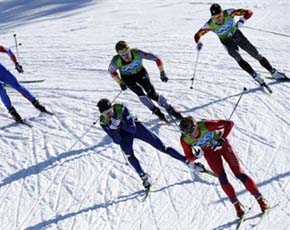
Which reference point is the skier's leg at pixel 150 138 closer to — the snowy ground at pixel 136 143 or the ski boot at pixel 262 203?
the snowy ground at pixel 136 143

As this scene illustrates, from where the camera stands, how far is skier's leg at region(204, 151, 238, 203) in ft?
23.8

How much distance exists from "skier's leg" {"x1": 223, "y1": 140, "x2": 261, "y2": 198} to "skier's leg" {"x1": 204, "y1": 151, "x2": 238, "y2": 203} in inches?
4.8

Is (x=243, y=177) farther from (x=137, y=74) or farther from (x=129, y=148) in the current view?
(x=137, y=74)

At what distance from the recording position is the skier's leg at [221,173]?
7.26 meters

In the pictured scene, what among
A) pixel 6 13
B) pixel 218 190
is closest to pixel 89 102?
pixel 218 190

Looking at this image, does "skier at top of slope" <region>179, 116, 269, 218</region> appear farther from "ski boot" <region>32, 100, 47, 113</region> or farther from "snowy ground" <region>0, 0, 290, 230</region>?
"ski boot" <region>32, 100, 47, 113</region>

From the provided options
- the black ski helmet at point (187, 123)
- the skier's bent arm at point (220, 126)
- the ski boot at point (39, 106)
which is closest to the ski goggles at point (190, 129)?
the black ski helmet at point (187, 123)

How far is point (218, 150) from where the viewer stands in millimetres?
7336

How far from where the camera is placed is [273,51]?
13.7 metres

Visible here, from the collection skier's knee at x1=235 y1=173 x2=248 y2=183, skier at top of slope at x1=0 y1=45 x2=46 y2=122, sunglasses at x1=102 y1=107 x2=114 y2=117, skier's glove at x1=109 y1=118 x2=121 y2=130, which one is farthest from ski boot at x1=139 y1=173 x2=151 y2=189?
skier at top of slope at x1=0 y1=45 x2=46 y2=122

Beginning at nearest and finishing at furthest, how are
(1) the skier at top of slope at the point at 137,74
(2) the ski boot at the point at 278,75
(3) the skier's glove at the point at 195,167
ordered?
(3) the skier's glove at the point at 195,167 → (1) the skier at top of slope at the point at 137,74 → (2) the ski boot at the point at 278,75

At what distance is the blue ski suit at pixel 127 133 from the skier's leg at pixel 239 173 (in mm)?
1267

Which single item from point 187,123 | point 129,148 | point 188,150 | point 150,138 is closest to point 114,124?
point 129,148

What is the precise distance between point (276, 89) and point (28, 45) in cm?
898
